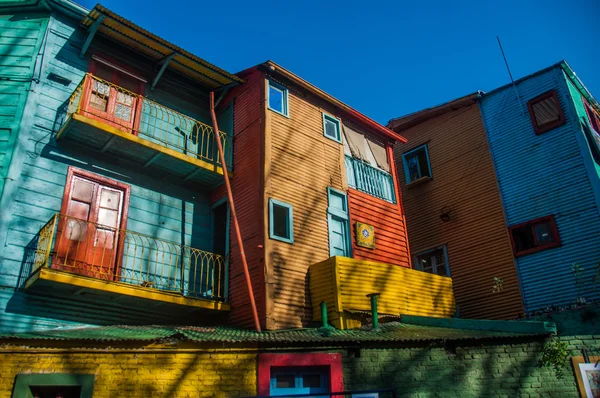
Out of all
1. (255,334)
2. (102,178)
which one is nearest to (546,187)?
(255,334)

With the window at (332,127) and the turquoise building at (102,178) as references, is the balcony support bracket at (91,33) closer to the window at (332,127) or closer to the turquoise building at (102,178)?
the turquoise building at (102,178)

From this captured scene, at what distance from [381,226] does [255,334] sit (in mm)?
6663

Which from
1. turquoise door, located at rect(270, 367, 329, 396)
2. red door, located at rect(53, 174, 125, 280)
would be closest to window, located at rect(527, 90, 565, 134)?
turquoise door, located at rect(270, 367, 329, 396)

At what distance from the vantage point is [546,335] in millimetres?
10375

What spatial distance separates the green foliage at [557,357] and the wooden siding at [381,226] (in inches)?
216

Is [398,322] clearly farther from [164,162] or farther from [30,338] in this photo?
[30,338]

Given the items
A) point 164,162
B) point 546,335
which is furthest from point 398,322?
point 164,162

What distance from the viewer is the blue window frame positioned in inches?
562

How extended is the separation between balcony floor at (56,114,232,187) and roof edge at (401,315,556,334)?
6.66 m

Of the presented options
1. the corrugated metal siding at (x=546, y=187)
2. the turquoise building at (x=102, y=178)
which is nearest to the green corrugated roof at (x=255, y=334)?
the turquoise building at (x=102, y=178)

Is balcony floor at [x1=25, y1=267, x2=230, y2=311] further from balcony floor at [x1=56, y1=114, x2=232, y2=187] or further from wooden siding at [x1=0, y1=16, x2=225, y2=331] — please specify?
balcony floor at [x1=56, y1=114, x2=232, y2=187]

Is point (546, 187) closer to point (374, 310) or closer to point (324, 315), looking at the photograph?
point (374, 310)

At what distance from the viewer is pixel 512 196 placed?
658 inches

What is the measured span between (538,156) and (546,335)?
802cm
